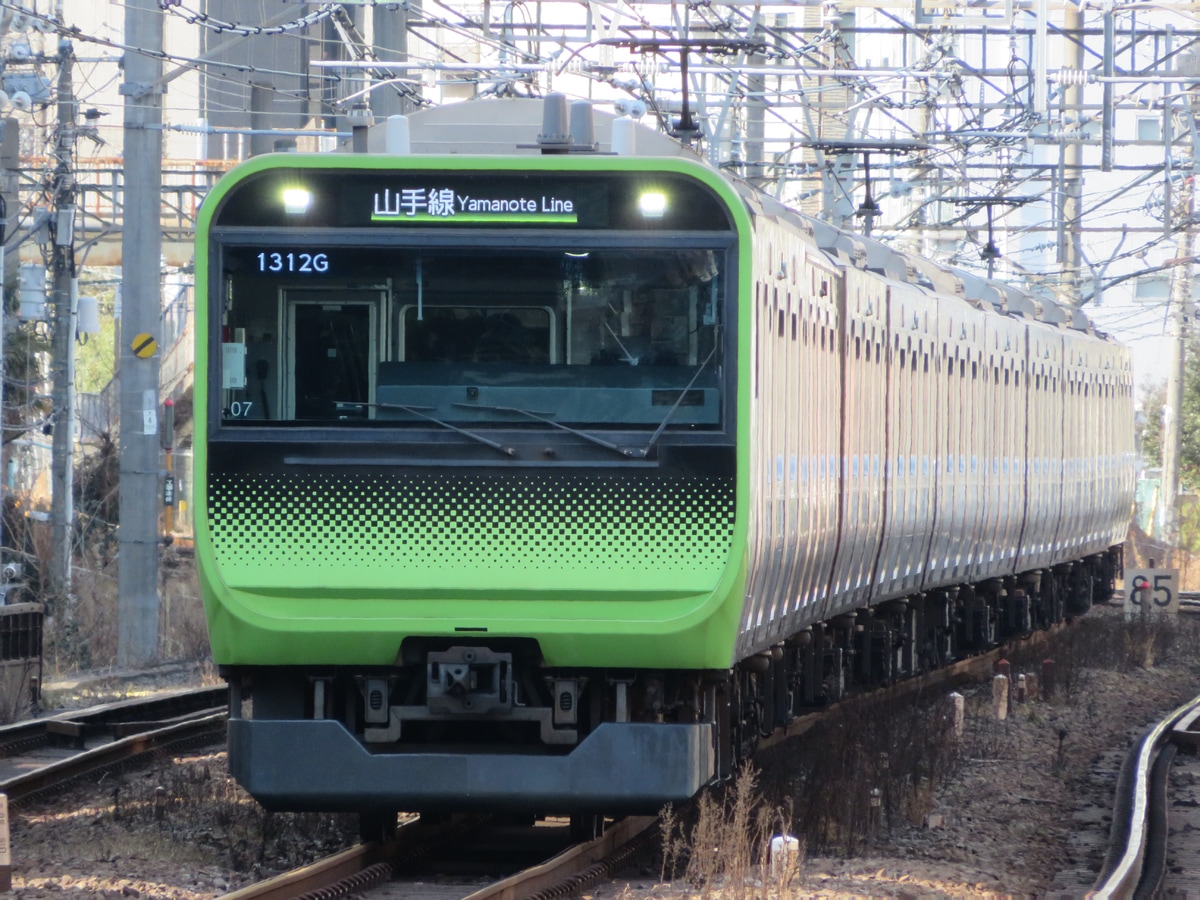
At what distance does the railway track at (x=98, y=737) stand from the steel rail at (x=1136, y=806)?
18.6 feet

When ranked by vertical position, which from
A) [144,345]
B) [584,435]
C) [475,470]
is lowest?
[475,470]

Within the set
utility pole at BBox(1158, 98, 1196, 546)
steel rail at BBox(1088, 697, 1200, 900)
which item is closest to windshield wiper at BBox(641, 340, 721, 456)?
steel rail at BBox(1088, 697, 1200, 900)

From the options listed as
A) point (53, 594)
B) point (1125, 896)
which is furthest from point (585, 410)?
point (53, 594)

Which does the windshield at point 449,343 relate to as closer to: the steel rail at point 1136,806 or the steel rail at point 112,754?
the steel rail at point 1136,806

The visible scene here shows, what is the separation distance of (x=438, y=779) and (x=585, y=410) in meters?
1.57

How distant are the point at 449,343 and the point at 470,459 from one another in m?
0.48

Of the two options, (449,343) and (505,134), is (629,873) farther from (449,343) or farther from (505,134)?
(505,134)

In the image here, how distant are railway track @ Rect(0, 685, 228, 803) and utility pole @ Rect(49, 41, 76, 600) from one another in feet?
21.1

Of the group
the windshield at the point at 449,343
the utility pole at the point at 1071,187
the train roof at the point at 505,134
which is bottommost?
the windshield at the point at 449,343

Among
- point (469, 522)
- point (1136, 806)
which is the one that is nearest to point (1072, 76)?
point (1136, 806)

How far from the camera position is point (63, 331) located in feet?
75.0

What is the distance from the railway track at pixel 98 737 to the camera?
1211 centimetres

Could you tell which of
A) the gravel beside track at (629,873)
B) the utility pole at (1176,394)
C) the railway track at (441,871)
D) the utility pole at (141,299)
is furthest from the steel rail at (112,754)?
the utility pole at (1176,394)

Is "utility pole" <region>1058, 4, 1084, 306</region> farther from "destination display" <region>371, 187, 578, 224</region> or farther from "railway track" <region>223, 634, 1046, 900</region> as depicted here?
"destination display" <region>371, 187, 578, 224</region>
